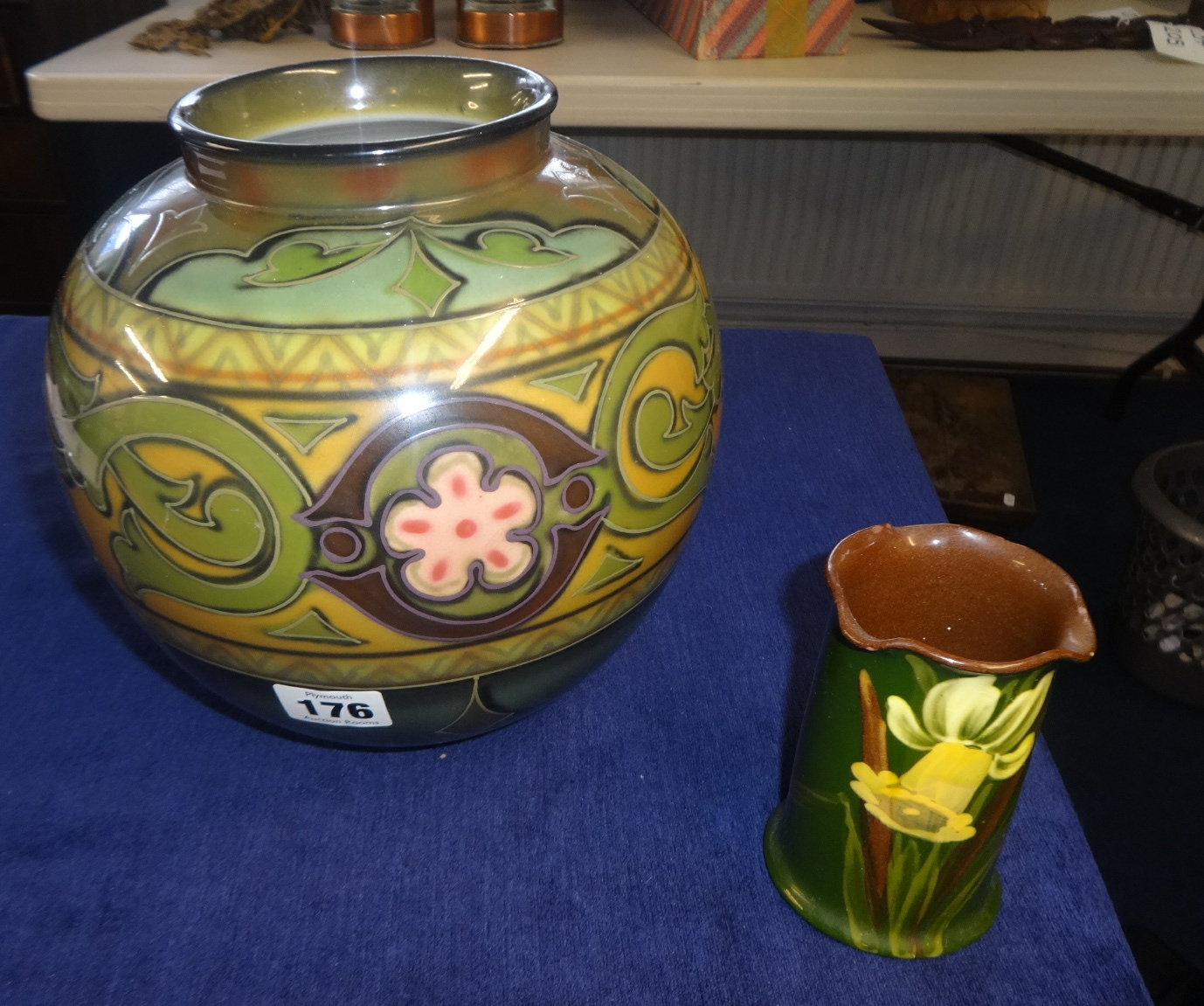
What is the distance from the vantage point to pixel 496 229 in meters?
0.46

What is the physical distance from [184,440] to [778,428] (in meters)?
0.62

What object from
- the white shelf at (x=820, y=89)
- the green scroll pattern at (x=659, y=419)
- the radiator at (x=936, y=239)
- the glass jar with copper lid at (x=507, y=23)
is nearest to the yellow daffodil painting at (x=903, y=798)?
the green scroll pattern at (x=659, y=419)

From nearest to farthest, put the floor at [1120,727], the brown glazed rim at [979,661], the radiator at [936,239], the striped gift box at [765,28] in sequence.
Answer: the brown glazed rim at [979,661] → the floor at [1120,727] → the striped gift box at [765,28] → the radiator at [936,239]

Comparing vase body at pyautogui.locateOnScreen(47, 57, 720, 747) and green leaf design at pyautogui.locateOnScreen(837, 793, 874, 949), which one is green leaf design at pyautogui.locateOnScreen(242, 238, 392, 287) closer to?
vase body at pyautogui.locateOnScreen(47, 57, 720, 747)

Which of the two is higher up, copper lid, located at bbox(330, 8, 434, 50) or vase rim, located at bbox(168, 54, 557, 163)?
vase rim, located at bbox(168, 54, 557, 163)

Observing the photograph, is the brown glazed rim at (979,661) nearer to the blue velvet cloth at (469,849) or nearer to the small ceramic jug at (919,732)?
the small ceramic jug at (919,732)

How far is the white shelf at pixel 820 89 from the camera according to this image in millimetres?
1138

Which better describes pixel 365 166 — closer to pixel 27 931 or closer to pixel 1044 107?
pixel 27 931

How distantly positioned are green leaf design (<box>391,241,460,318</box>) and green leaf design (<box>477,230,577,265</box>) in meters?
0.02

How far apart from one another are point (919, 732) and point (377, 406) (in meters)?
0.27

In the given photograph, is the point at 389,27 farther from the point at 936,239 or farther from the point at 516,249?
the point at 936,239

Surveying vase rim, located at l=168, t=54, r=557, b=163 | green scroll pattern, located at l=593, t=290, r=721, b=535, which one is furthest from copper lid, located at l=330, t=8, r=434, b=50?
green scroll pattern, located at l=593, t=290, r=721, b=535

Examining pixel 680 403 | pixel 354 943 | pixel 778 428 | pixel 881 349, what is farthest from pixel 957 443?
pixel 354 943

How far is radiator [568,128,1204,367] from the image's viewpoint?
1874 mm
